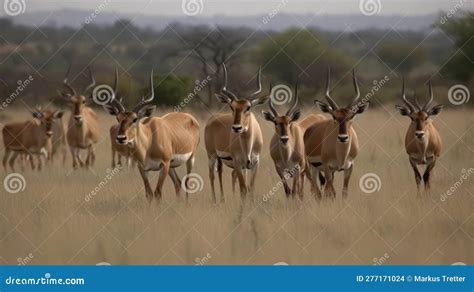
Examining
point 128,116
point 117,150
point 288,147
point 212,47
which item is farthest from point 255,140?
point 212,47

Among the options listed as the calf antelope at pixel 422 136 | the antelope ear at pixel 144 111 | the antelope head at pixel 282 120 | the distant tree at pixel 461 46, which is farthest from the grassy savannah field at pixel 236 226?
the distant tree at pixel 461 46

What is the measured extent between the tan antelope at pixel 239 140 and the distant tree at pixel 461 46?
11.1 ft

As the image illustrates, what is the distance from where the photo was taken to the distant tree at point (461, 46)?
15.2m

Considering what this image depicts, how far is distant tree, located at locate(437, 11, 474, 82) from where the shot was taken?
49.9 ft

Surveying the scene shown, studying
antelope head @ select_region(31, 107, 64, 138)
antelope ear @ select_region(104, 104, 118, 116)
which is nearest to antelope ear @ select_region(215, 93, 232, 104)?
antelope ear @ select_region(104, 104, 118, 116)

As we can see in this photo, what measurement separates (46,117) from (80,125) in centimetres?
60

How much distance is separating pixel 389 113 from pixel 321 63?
7.38 ft

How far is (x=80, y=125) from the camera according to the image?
1745 cm

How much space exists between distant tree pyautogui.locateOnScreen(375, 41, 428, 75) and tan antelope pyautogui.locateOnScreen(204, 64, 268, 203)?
3.40 meters

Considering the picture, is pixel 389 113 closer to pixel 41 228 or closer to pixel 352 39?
pixel 352 39

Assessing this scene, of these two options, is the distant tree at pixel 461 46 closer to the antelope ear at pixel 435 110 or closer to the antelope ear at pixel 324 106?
the antelope ear at pixel 435 110

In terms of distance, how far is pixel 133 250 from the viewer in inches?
444

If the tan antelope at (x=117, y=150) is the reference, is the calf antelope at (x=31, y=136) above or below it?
A: above

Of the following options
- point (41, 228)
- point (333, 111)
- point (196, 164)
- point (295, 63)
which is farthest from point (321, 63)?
point (41, 228)
